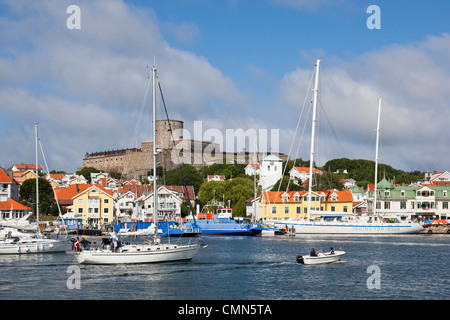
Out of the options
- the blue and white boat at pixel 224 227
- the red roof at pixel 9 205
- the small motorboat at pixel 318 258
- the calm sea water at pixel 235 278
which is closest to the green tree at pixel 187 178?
the blue and white boat at pixel 224 227

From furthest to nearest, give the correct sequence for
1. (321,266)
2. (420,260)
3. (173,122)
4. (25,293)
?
1. (173,122)
2. (420,260)
3. (321,266)
4. (25,293)

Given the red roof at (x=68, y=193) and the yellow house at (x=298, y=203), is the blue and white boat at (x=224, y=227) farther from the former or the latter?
the red roof at (x=68, y=193)

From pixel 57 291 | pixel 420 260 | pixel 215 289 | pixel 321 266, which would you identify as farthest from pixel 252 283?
pixel 420 260

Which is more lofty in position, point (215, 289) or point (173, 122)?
point (173, 122)

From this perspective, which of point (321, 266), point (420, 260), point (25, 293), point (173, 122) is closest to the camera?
point (25, 293)

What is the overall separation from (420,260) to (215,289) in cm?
1941

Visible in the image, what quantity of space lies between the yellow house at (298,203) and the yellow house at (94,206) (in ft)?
87.1

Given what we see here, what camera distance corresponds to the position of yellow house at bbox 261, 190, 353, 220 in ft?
283

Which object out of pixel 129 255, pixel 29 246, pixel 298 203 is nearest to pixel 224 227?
pixel 298 203

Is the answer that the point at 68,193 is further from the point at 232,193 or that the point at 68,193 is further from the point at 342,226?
the point at 342,226

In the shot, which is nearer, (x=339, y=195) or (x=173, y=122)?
(x=339, y=195)

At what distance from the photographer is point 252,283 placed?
30516mm
